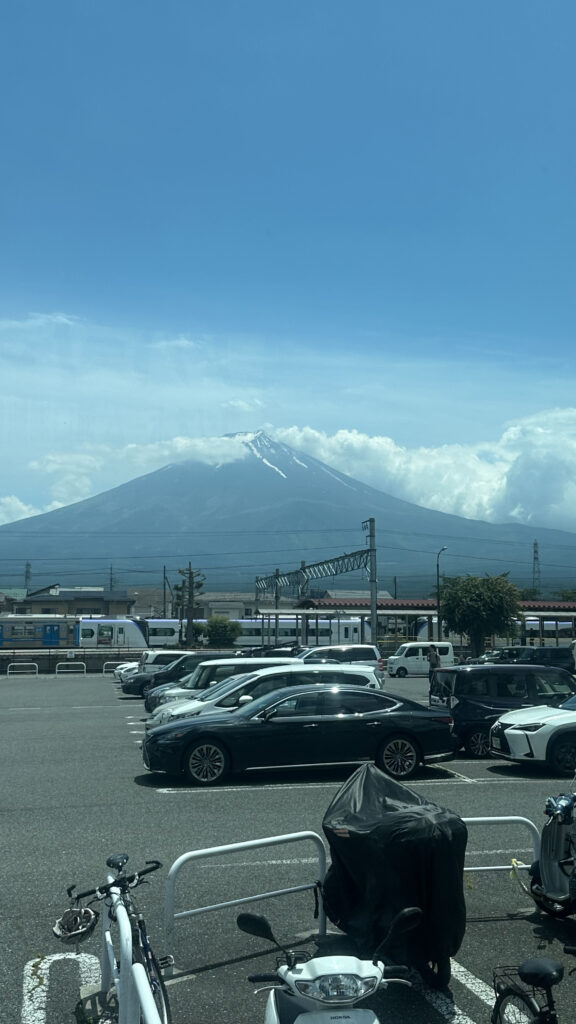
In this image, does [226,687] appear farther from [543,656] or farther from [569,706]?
[543,656]

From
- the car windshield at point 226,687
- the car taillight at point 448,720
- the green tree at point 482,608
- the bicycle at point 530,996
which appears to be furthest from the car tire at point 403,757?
the green tree at point 482,608

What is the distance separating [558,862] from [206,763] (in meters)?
6.92

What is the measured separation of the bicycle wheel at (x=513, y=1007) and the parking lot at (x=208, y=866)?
0.79 m

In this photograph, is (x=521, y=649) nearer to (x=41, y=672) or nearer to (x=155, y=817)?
(x=41, y=672)

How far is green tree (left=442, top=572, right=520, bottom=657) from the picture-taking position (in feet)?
184

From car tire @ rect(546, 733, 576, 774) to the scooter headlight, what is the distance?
1007 centimetres

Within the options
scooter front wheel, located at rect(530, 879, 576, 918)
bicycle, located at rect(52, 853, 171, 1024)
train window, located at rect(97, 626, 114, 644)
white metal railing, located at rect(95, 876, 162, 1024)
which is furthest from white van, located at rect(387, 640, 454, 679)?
white metal railing, located at rect(95, 876, 162, 1024)

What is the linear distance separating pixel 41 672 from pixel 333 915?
4495 cm

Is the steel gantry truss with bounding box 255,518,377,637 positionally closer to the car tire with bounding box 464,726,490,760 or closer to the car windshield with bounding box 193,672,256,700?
the car windshield with bounding box 193,672,256,700

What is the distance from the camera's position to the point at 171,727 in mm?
12508

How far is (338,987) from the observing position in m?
3.29

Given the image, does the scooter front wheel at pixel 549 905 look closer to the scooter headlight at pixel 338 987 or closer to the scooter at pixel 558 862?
the scooter at pixel 558 862

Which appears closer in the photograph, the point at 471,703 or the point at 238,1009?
the point at 238,1009

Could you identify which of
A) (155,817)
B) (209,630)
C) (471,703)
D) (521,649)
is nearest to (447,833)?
(155,817)
